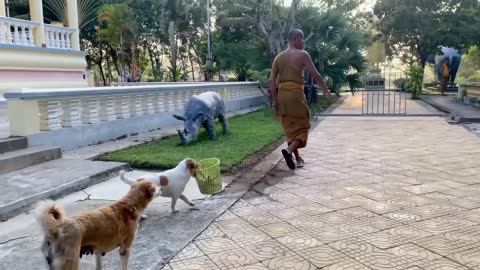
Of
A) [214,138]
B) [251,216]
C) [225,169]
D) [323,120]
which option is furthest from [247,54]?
[251,216]

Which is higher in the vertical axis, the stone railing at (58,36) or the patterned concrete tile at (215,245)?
the stone railing at (58,36)

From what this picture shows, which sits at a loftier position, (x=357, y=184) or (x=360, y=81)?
(x=360, y=81)

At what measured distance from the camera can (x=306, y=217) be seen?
12.0 ft

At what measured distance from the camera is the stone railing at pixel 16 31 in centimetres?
1051

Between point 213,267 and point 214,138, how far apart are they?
189 inches

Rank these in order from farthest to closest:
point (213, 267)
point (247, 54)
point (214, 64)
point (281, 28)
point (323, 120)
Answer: point (214, 64)
point (247, 54)
point (281, 28)
point (323, 120)
point (213, 267)

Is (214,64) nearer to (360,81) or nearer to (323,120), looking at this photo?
(360,81)

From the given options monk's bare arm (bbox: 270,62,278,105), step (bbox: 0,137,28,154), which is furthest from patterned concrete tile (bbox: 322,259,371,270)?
step (bbox: 0,137,28,154)

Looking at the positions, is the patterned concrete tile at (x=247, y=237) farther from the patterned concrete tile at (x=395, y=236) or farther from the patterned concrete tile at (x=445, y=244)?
the patterned concrete tile at (x=445, y=244)

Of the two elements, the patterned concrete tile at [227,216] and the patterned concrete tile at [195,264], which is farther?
the patterned concrete tile at [227,216]

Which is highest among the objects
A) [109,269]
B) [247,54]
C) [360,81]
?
[247,54]

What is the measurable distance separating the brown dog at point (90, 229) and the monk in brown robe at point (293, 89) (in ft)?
10.0

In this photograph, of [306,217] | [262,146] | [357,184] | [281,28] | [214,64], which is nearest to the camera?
[306,217]

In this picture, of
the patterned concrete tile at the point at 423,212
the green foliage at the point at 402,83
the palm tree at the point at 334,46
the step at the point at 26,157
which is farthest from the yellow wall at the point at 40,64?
the green foliage at the point at 402,83
